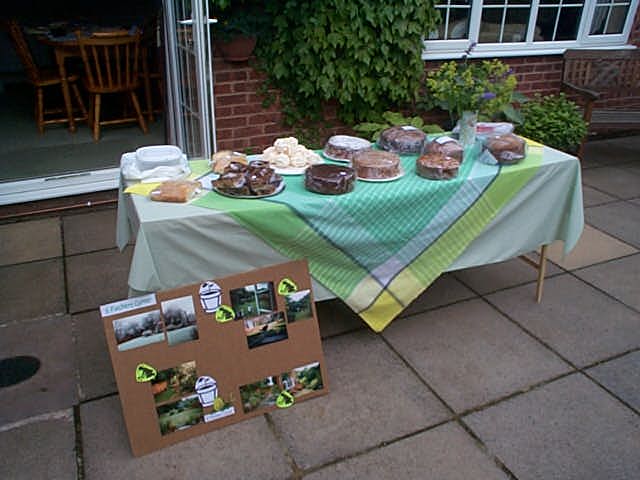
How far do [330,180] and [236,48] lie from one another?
2.01m

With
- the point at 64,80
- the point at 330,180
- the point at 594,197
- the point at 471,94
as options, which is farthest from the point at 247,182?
the point at 64,80

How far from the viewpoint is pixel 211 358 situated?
2.04 metres

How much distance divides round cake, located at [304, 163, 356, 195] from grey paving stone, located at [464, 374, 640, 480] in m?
1.04

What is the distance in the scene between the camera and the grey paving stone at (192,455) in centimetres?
191

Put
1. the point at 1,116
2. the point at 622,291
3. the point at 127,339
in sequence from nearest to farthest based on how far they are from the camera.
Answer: the point at 127,339 < the point at 622,291 < the point at 1,116

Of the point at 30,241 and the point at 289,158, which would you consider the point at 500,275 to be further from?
the point at 30,241

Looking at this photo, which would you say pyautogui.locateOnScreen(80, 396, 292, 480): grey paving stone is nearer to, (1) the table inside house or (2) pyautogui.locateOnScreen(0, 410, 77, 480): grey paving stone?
(2) pyautogui.locateOnScreen(0, 410, 77, 480): grey paving stone

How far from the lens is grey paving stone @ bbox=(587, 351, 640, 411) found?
2.32 m

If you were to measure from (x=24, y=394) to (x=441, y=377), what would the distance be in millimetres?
1743

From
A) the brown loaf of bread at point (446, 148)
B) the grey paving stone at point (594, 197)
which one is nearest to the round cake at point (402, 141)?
the brown loaf of bread at point (446, 148)

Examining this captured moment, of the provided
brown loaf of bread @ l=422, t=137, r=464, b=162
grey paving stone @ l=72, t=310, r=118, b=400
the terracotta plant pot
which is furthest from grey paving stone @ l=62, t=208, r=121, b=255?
brown loaf of bread @ l=422, t=137, r=464, b=162

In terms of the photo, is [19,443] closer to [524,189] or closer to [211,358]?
[211,358]

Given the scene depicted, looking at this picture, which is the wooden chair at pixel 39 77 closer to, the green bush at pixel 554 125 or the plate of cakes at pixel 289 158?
the plate of cakes at pixel 289 158

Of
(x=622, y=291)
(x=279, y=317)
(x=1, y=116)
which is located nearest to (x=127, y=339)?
(x=279, y=317)
